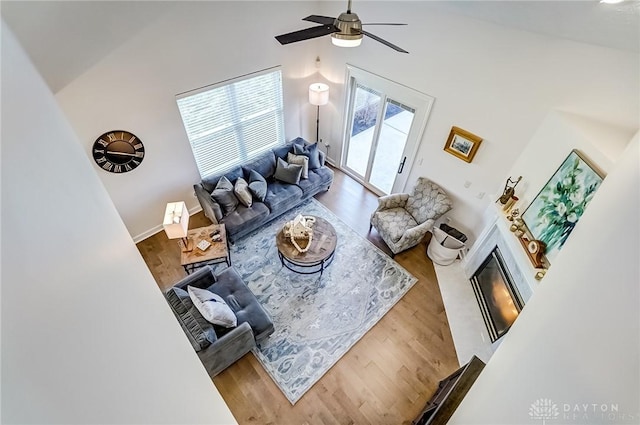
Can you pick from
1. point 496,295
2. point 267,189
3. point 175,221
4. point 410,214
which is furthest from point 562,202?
point 175,221

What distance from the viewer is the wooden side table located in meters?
4.10

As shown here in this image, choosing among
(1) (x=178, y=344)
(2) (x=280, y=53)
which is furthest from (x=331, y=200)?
(1) (x=178, y=344)

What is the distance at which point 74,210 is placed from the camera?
0.75 metres

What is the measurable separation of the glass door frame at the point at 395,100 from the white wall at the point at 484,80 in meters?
0.08

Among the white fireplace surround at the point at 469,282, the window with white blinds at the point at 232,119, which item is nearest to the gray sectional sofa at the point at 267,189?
the window with white blinds at the point at 232,119

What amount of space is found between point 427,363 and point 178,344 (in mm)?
3206

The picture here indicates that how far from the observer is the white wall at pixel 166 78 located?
11.3 feet

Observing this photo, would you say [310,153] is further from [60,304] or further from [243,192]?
[60,304]

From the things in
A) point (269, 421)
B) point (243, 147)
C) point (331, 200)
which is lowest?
point (269, 421)

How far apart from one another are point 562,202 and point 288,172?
11.9 ft

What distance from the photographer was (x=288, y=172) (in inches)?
201

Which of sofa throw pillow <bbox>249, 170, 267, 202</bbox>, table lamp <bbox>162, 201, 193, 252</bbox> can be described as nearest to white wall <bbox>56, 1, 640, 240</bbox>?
table lamp <bbox>162, 201, 193, 252</bbox>

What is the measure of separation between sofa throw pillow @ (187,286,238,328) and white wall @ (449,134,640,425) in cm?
255

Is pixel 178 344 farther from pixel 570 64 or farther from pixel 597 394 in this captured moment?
pixel 570 64
